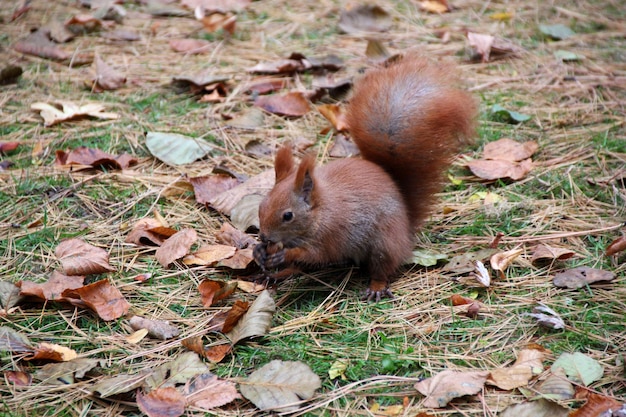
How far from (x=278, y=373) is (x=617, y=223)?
1.39m

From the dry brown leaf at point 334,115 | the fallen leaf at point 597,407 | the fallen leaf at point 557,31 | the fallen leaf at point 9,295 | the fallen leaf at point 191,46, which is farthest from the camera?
the fallen leaf at point 557,31

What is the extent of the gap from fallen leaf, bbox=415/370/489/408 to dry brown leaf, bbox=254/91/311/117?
173 cm

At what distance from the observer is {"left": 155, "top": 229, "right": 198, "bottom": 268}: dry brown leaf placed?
7.61 ft

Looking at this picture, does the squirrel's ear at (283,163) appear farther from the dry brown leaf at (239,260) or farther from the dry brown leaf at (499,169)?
the dry brown leaf at (499,169)

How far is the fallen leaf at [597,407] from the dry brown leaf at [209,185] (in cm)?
151

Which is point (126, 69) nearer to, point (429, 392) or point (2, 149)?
point (2, 149)

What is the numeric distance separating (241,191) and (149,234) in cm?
40

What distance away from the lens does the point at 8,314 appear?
2037 millimetres

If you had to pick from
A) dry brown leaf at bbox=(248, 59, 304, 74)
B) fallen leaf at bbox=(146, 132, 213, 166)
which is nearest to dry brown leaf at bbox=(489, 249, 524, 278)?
fallen leaf at bbox=(146, 132, 213, 166)

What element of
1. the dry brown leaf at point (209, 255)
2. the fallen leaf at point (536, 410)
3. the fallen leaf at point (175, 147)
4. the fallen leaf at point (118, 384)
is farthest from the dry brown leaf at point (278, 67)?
the fallen leaf at point (536, 410)

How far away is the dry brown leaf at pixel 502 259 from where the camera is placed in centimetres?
223

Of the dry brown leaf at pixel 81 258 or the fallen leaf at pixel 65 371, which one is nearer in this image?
the fallen leaf at pixel 65 371

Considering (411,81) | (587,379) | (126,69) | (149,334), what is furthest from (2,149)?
(587,379)

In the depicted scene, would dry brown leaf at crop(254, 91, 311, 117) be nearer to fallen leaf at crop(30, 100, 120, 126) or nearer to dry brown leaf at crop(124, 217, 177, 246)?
fallen leaf at crop(30, 100, 120, 126)
